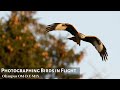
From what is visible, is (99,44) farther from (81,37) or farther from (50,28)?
(50,28)

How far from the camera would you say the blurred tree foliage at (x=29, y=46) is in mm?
24094

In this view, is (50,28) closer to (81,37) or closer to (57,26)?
(57,26)

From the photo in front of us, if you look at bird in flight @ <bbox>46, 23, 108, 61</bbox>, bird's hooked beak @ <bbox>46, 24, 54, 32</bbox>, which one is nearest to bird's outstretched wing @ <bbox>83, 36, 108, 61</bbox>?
bird in flight @ <bbox>46, 23, 108, 61</bbox>

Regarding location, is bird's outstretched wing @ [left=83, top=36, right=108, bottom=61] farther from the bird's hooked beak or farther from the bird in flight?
the bird's hooked beak

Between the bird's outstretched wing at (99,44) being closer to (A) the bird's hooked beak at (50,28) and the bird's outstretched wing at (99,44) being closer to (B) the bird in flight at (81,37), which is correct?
(B) the bird in flight at (81,37)

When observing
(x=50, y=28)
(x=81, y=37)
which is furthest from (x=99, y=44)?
(x=50, y=28)

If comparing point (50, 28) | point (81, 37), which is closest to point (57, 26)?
point (50, 28)

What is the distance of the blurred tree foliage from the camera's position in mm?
24094

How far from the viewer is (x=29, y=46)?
960 inches

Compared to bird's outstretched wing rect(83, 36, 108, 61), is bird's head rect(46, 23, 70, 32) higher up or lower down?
higher up

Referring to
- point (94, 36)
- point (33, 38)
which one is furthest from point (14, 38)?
point (94, 36)

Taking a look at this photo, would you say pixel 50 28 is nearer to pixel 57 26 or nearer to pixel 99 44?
pixel 57 26
